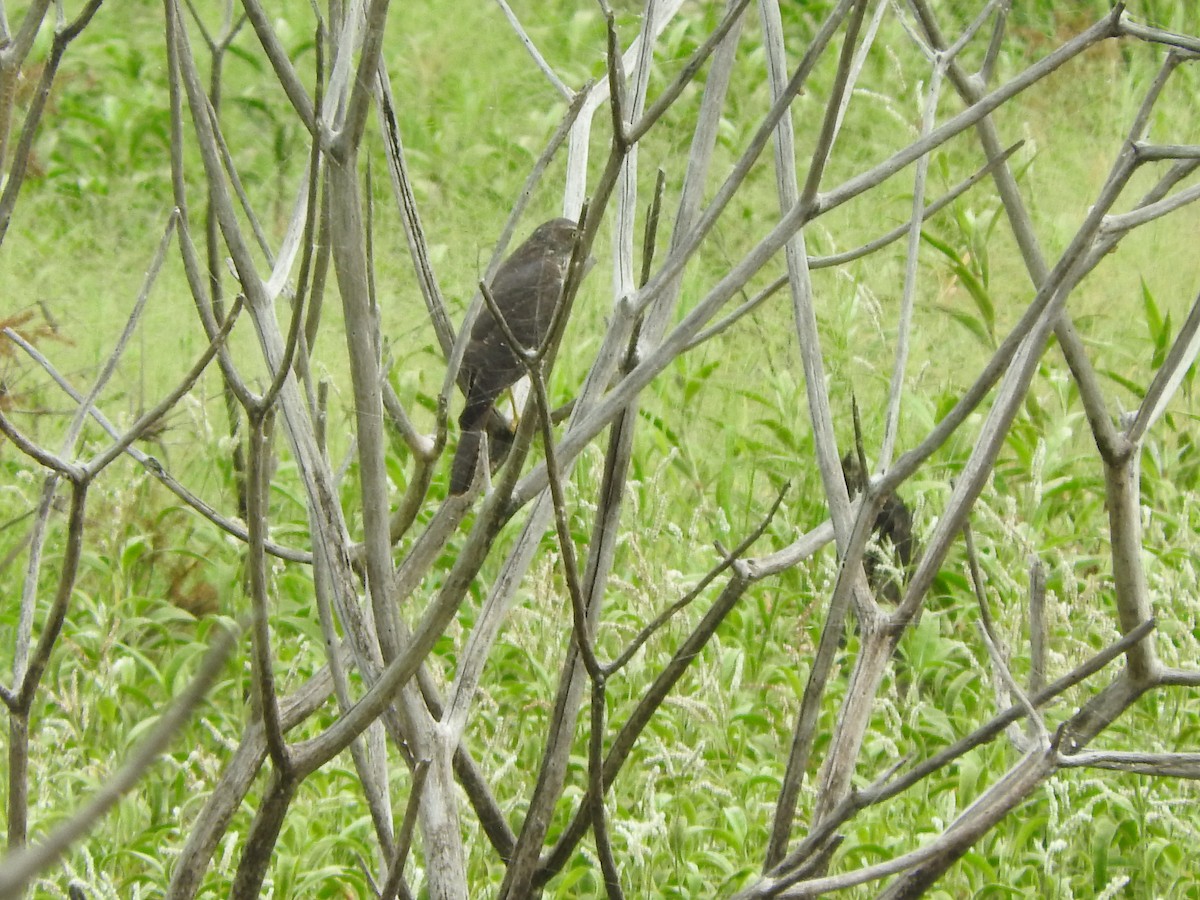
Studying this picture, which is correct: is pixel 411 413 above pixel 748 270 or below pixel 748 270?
above

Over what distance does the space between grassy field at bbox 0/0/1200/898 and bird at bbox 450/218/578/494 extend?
0.16m

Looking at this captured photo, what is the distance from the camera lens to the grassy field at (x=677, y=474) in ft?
7.84

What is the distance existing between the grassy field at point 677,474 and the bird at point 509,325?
16 centimetres

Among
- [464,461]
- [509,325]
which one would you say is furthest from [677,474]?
[464,461]

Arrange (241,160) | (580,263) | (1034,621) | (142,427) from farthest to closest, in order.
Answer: (241,160), (1034,621), (142,427), (580,263)

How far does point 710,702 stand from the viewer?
2.63 metres

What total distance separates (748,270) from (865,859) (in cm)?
141

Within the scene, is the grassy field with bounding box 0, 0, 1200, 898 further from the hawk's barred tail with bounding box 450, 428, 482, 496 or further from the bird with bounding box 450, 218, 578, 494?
the hawk's barred tail with bounding box 450, 428, 482, 496

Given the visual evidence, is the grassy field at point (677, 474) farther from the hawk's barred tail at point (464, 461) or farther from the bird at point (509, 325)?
the hawk's barred tail at point (464, 461)

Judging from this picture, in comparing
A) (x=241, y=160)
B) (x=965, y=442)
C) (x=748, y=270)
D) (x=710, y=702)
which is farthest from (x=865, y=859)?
(x=241, y=160)

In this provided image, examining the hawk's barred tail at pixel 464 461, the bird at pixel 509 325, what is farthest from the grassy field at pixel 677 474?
the hawk's barred tail at pixel 464 461

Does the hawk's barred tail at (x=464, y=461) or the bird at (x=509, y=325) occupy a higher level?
the bird at (x=509, y=325)

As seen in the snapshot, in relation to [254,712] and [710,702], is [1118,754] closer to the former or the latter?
[254,712]

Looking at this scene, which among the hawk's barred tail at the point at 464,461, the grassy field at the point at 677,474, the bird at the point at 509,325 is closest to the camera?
the grassy field at the point at 677,474
